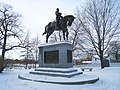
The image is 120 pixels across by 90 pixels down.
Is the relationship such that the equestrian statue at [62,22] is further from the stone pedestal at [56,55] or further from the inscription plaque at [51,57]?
the inscription plaque at [51,57]

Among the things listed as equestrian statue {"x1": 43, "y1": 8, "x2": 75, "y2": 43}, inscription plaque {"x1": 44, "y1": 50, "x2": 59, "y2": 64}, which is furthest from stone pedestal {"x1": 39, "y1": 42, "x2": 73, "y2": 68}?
equestrian statue {"x1": 43, "y1": 8, "x2": 75, "y2": 43}

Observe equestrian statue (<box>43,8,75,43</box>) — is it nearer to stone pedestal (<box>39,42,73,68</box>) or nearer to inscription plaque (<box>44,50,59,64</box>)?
stone pedestal (<box>39,42,73,68</box>)

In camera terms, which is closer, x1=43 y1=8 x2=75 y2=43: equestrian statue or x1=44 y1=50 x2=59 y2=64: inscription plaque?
x1=44 y1=50 x2=59 y2=64: inscription plaque

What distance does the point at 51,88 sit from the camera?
29.4 feet

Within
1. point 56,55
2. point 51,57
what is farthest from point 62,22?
point 51,57

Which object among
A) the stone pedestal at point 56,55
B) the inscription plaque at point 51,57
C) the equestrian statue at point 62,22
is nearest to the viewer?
the stone pedestal at point 56,55

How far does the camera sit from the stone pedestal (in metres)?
13.1

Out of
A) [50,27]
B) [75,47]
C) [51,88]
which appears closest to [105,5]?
[75,47]

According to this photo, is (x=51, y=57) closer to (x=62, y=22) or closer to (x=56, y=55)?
(x=56, y=55)

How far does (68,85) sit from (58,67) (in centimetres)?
360

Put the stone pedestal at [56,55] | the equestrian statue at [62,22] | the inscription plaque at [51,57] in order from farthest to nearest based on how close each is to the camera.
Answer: the equestrian statue at [62,22], the inscription plaque at [51,57], the stone pedestal at [56,55]

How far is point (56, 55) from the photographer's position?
1362 centimetres

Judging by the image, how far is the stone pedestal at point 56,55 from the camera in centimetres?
1310

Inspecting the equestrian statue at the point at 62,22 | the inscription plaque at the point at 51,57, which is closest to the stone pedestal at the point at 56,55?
the inscription plaque at the point at 51,57
